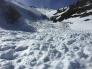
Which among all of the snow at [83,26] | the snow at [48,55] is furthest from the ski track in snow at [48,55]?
the snow at [83,26]

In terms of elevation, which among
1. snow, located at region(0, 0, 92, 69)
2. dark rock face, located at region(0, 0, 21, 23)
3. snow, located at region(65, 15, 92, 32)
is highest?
dark rock face, located at region(0, 0, 21, 23)

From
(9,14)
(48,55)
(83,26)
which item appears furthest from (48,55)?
(9,14)

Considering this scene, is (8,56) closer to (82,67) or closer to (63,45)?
(63,45)

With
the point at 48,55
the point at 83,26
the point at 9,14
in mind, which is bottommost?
the point at 48,55

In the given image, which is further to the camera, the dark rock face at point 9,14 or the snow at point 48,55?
the dark rock face at point 9,14

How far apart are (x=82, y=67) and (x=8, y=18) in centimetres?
2618

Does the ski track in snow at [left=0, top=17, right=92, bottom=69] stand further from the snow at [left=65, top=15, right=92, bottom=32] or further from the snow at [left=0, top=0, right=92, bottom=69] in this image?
the snow at [left=65, top=15, right=92, bottom=32]

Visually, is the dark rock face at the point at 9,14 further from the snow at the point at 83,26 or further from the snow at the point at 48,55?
the snow at the point at 48,55

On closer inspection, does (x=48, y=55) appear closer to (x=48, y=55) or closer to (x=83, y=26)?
(x=48, y=55)

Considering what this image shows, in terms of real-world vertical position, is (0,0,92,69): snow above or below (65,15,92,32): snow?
below

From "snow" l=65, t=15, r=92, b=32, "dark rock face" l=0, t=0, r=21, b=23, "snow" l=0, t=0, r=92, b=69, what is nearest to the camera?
"snow" l=0, t=0, r=92, b=69

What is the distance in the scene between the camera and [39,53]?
12086mm

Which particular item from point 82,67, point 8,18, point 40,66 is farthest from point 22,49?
point 8,18

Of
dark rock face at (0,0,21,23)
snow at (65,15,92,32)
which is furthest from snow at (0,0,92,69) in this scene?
dark rock face at (0,0,21,23)
